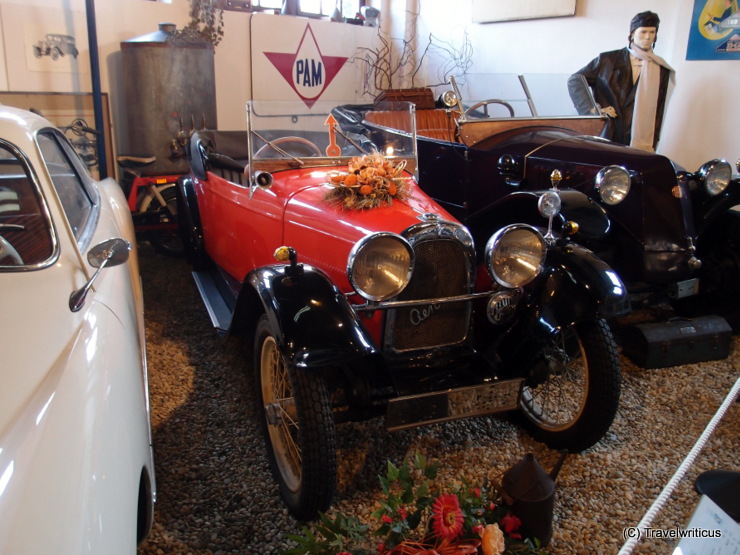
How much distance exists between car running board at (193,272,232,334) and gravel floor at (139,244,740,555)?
0.28 m

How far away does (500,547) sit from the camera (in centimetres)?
127

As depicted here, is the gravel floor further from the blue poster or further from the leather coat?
the blue poster

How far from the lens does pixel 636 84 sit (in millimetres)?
4918

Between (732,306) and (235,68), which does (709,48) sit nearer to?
(732,306)

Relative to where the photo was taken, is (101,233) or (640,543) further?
(101,233)

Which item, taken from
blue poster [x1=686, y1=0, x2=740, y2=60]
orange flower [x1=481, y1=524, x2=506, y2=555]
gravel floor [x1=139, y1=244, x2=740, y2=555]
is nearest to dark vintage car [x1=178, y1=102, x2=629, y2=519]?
gravel floor [x1=139, y1=244, x2=740, y2=555]

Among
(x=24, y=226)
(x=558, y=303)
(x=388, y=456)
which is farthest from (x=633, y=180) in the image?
(x=24, y=226)

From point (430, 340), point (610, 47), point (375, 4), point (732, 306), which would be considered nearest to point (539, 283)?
point (430, 340)

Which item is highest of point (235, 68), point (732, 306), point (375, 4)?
point (375, 4)

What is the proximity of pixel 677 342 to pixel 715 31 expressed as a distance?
3.05 meters

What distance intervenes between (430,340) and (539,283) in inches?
19.4

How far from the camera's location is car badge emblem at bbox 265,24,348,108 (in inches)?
269

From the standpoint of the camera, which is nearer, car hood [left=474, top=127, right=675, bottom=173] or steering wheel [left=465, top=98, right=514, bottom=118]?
car hood [left=474, top=127, right=675, bottom=173]

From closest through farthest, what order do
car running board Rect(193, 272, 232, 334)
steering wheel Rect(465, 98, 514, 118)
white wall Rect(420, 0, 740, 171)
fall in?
1. car running board Rect(193, 272, 232, 334)
2. steering wheel Rect(465, 98, 514, 118)
3. white wall Rect(420, 0, 740, 171)
